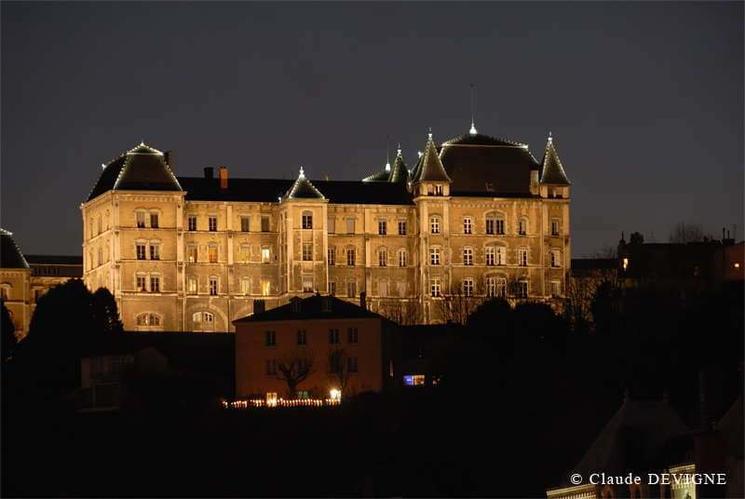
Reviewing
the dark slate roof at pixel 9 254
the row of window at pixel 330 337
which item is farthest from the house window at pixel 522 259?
the row of window at pixel 330 337

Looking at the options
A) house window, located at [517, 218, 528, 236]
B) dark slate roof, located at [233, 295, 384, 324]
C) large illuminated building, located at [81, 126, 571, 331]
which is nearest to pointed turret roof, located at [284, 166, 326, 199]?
large illuminated building, located at [81, 126, 571, 331]

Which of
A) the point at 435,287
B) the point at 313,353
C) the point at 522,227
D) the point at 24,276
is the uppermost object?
the point at 522,227

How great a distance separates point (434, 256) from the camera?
526 feet

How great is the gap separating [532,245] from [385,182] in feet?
33.7

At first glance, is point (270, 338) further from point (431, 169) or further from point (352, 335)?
point (431, 169)

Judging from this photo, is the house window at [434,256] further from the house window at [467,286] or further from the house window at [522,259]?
the house window at [522,259]

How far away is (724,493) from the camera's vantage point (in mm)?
65938

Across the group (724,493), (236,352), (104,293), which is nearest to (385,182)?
(104,293)

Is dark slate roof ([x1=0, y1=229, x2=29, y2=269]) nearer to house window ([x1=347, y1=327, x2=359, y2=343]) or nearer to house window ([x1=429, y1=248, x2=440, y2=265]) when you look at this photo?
house window ([x1=429, y1=248, x2=440, y2=265])

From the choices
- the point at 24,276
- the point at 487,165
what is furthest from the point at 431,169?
the point at 24,276

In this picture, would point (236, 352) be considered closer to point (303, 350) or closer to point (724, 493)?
point (303, 350)

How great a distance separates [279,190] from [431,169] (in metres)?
8.74

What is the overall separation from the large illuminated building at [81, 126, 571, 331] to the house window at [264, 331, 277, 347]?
31.4 metres

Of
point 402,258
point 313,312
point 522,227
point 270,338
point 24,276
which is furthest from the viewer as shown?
point 24,276
